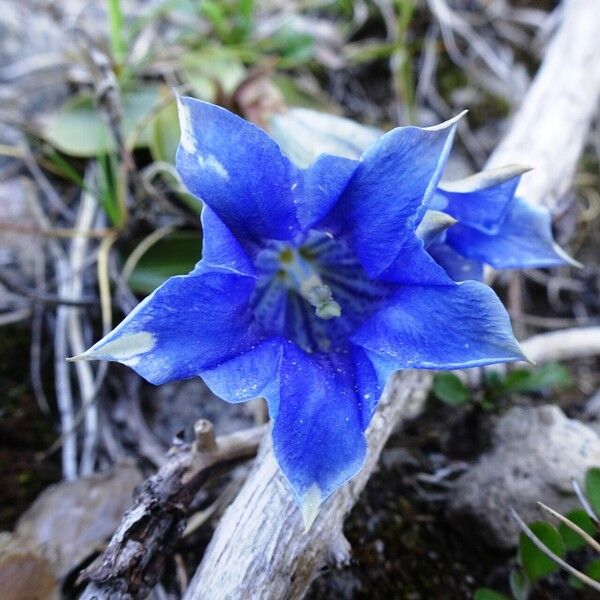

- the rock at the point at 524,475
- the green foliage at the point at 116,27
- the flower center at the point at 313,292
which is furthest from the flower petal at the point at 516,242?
the green foliage at the point at 116,27

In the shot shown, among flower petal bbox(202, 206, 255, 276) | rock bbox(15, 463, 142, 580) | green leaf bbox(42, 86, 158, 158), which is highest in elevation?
flower petal bbox(202, 206, 255, 276)

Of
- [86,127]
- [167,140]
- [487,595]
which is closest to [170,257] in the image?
[167,140]

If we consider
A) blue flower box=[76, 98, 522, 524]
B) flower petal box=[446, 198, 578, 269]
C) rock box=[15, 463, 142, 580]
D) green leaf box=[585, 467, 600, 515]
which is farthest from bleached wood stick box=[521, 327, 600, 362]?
rock box=[15, 463, 142, 580]

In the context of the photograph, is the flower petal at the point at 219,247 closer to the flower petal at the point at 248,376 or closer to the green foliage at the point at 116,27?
the flower petal at the point at 248,376

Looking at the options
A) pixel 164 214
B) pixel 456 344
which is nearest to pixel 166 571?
pixel 456 344

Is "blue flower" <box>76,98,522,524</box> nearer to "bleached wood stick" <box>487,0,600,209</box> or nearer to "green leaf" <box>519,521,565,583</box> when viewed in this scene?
"green leaf" <box>519,521,565,583</box>
